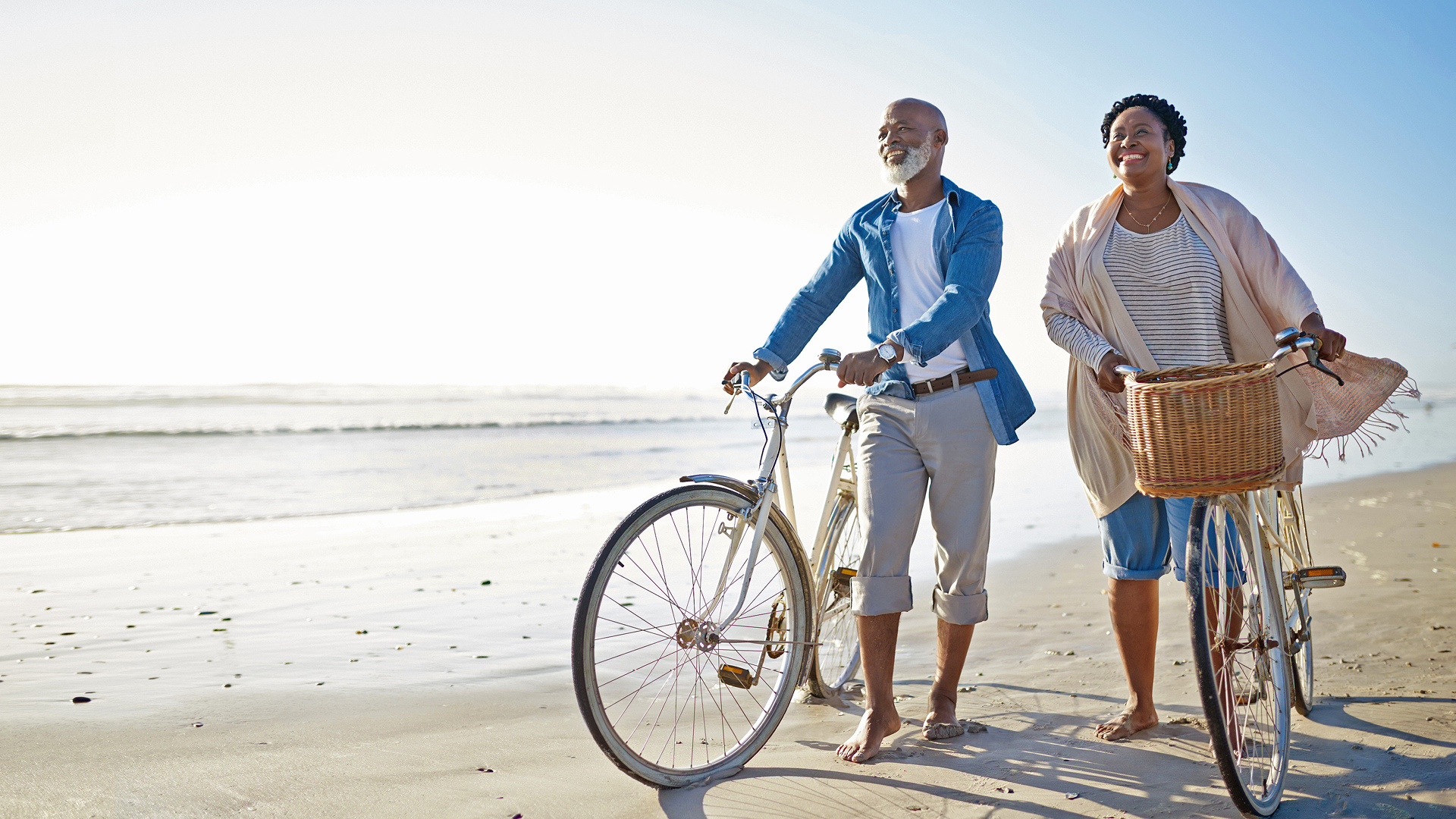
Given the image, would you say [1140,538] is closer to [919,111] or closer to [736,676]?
[736,676]

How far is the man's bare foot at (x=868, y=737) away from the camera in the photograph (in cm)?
262

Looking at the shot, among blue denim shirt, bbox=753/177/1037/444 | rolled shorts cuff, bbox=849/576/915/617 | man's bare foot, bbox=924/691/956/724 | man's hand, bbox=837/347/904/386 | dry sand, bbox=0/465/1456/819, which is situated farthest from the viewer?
man's bare foot, bbox=924/691/956/724

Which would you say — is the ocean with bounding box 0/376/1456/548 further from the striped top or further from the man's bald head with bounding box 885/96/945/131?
the man's bald head with bounding box 885/96/945/131

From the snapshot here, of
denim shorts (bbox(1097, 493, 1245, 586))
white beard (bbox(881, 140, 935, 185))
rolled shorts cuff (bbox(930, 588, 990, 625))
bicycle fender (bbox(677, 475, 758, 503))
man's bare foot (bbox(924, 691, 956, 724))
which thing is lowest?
man's bare foot (bbox(924, 691, 956, 724))

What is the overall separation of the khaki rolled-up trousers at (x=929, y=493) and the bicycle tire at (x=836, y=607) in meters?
0.42

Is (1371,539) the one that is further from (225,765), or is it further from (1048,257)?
(225,765)

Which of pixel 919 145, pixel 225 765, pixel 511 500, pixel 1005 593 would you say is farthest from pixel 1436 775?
pixel 511 500

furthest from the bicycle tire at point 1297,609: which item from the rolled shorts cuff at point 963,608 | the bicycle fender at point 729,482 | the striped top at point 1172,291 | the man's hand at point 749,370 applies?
the man's hand at point 749,370

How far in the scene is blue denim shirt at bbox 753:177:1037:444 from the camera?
2602mm

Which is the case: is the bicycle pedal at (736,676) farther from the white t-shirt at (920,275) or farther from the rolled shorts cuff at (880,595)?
the white t-shirt at (920,275)

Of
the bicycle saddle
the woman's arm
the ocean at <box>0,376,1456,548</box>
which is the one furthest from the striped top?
the ocean at <box>0,376,1456,548</box>

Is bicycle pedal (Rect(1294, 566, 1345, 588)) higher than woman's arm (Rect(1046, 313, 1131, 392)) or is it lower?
lower

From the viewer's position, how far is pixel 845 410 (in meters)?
3.04

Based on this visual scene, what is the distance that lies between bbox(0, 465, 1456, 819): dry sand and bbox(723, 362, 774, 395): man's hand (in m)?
1.11
